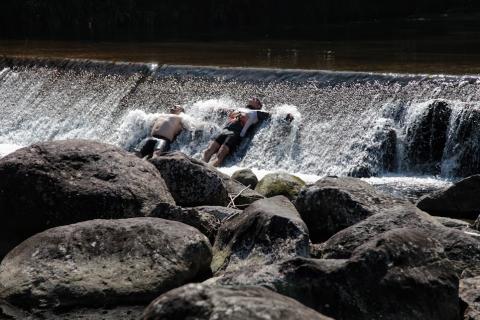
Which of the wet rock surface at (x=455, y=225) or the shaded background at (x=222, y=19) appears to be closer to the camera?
the wet rock surface at (x=455, y=225)

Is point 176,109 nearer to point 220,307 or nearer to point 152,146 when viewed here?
point 152,146

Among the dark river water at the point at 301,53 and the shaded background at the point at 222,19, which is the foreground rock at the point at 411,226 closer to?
the dark river water at the point at 301,53

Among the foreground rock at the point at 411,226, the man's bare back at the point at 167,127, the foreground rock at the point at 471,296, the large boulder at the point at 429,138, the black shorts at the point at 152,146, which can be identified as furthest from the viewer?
the man's bare back at the point at 167,127

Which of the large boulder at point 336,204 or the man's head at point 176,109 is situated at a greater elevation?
the large boulder at point 336,204

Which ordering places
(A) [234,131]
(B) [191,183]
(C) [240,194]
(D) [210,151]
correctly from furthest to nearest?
(A) [234,131] < (D) [210,151] < (C) [240,194] < (B) [191,183]

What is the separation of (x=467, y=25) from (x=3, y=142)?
2081cm

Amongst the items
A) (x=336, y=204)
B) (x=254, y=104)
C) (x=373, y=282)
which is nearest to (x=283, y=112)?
(x=254, y=104)

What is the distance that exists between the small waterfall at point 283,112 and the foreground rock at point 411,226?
19.3 feet

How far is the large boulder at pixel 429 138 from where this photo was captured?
45.8ft

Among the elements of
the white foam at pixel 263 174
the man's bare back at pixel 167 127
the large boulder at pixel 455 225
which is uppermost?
the large boulder at pixel 455 225

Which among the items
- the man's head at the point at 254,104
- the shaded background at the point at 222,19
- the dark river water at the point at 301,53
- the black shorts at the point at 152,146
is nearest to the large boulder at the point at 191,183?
the black shorts at the point at 152,146

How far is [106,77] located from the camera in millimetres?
19750

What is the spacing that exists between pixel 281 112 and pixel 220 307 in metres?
11.3

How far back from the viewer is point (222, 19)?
132ft
